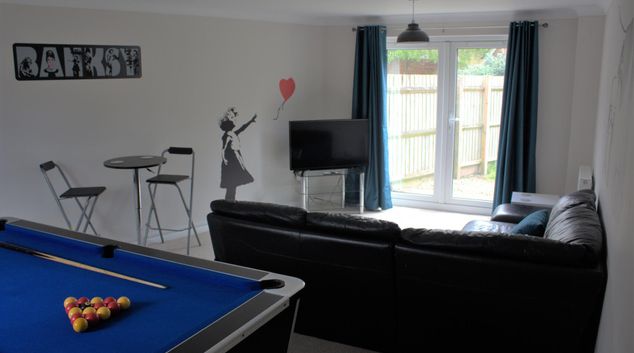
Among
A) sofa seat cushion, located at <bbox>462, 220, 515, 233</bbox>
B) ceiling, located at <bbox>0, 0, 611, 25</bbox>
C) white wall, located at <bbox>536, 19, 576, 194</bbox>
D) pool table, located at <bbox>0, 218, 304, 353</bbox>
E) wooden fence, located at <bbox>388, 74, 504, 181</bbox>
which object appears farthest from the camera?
wooden fence, located at <bbox>388, 74, 504, 181</bbox>

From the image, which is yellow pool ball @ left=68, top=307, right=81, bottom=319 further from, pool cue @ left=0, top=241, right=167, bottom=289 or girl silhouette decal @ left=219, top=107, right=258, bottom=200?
girl silhouette decal @ left=219, top=107, right=258, bottom=200

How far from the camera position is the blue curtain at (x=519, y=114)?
224 inches

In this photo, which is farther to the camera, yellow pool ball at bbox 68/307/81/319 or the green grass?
the green grass

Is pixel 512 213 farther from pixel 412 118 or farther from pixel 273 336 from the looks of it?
pixel 273 336

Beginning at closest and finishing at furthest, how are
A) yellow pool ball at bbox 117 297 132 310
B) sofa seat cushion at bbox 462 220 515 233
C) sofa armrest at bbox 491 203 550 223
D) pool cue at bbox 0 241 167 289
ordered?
yellow pool ball at bbox 117 297 132 310 < pool cue at bbox 0 241 167 289 < sofa seat cushion at bbox 462 220 515 233 < sofa armrest at bbox 491 203 550 223

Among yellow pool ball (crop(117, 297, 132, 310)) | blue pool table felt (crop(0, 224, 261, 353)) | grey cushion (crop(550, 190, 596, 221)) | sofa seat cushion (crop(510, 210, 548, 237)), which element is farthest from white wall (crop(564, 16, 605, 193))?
yellow pool ball (crop(117, 297, 132, 310))

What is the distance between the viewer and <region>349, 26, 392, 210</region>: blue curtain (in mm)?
6430

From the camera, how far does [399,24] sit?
21.1 feet

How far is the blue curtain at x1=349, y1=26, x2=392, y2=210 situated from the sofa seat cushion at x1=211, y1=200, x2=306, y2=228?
3534mm

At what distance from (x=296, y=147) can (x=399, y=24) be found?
1930 mm

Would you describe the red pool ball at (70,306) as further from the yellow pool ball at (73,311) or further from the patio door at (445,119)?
the patio door at (445,119)

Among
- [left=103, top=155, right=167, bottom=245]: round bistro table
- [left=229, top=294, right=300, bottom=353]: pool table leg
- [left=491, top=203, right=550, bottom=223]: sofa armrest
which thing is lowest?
[left=491, top=203, right=550, bottom=223]: sofa armrest

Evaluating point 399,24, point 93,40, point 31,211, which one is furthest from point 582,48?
point 31,211

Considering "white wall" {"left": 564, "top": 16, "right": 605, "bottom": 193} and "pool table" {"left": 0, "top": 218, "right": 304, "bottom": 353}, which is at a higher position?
"white wall" {"left": 564, "top": 16, "right": 605, "bottom": 193}
